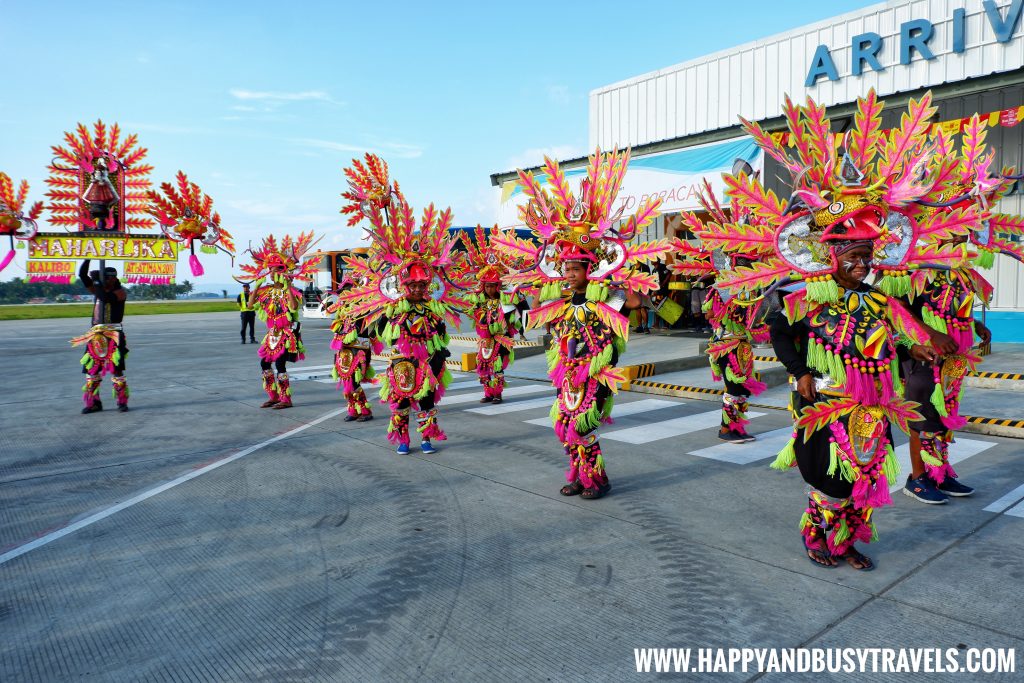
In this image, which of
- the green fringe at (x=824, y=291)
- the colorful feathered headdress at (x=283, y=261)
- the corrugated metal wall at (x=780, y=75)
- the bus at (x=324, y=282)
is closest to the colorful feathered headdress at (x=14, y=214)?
the colorful feathered headdress at (x=283, y=261)

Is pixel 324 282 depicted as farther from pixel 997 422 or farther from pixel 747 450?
pixel 997 422

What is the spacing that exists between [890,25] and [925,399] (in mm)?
14587

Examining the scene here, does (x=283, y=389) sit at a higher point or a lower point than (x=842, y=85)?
lower

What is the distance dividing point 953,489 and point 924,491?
30cm

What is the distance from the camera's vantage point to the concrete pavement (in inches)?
124

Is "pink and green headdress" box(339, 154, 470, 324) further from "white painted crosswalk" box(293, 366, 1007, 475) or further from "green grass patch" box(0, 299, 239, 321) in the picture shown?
"green grass patch" box(0, 299, 239, 321)

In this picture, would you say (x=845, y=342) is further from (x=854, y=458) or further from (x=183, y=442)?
(x=183, y=442)

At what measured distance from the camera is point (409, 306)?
7.11 metres

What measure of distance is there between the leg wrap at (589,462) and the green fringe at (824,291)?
7.19 ft

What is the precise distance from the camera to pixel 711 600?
3.57 m

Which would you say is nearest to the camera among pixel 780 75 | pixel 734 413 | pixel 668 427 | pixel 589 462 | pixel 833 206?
pixel 833 206

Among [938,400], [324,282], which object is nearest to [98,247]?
[938,400]

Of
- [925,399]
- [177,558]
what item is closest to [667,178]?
[925,399]

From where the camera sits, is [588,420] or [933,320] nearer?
[933,320]
